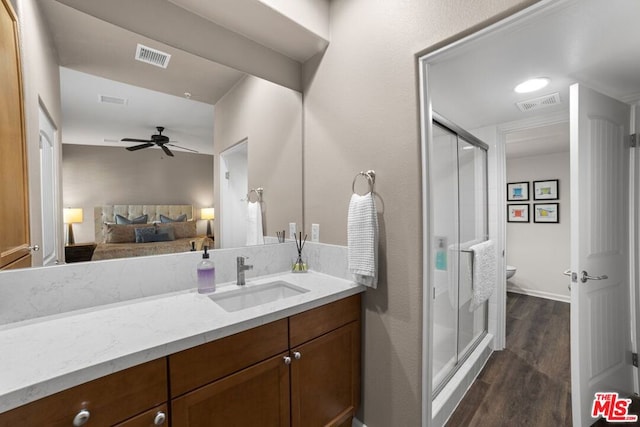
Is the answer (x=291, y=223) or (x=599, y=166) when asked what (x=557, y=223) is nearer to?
(x=599, y=166)

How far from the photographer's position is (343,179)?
163 cm

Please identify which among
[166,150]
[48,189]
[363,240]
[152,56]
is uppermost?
[152,56]

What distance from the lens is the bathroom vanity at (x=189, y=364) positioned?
2.32 ft

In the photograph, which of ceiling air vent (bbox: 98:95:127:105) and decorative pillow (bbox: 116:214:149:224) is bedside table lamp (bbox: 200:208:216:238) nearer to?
decorative pillow (bbox: 116:214:149:224)

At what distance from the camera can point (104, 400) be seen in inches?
29.5

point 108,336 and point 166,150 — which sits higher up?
point 166,150

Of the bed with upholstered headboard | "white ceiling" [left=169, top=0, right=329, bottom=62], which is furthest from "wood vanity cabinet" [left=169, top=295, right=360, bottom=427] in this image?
"white ceiling" [left=169, top=0, right=329, bottom=62]

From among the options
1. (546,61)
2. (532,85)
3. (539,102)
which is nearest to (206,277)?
(546,61)

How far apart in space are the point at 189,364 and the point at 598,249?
2268 millimetres

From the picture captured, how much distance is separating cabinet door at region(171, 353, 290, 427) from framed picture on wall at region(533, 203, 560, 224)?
15.2 ft

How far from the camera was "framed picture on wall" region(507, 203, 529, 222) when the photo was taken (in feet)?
14.1

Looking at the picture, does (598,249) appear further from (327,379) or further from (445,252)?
(327,379)

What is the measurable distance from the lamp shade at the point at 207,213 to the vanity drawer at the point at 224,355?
0.76m

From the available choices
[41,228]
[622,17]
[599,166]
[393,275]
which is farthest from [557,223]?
[41,228]
